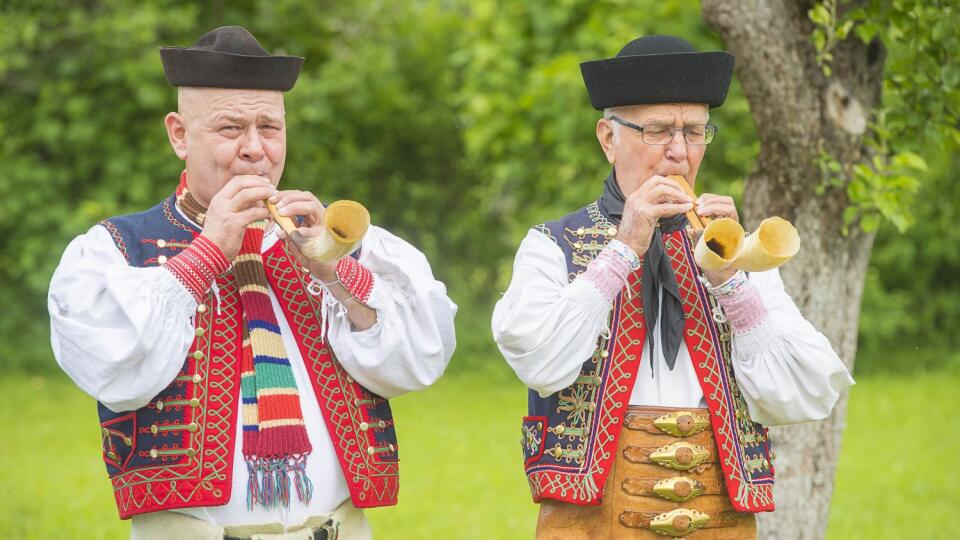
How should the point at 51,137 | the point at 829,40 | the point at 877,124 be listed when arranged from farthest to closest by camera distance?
the point at 51,137
the point at 877,124
the point at 829,40

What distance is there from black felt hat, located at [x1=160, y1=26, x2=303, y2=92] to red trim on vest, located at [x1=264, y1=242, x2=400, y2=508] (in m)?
0.50

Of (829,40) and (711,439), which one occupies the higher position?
(829,40)

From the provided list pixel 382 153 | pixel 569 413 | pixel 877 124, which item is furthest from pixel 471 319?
pixel 569 413

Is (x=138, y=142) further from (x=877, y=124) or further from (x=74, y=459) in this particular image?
(x=877, y=124)

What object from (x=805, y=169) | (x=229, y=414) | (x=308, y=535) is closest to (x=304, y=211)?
(x=229, y=414)

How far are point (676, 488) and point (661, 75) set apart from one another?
1095mm

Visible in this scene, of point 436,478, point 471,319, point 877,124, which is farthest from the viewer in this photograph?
point 471,319

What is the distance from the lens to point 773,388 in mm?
3311

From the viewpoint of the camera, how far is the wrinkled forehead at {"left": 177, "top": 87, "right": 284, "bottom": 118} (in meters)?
3.36

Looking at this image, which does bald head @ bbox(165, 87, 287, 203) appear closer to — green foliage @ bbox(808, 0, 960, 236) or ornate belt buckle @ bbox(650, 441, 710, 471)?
ornate belt buckle @ bbox(650, 441, 710, 471)

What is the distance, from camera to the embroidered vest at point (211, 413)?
3211mm

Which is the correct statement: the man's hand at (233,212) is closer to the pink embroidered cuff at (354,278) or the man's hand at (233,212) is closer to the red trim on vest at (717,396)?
the pink embroidered cuff at (354,278)

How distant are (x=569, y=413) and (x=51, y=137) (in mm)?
8948

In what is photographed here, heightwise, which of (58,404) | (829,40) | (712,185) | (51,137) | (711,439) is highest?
(51,137)
